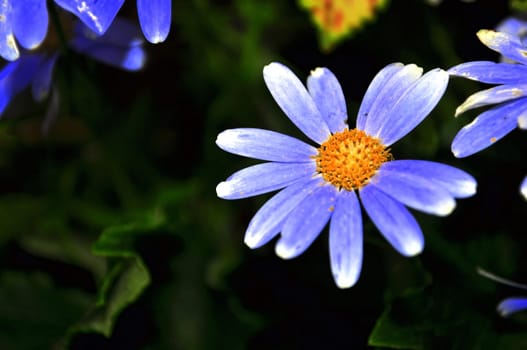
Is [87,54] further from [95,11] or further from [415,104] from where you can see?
[415,104]

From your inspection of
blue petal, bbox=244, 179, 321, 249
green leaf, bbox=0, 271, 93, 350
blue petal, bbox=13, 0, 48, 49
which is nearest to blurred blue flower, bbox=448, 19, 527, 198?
blue petal, bbox=244, 179, 321, 249

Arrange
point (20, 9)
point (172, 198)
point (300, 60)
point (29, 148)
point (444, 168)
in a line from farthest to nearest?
point (29, 148)
point (300, 60)
point (172, 198)
point (20, 9)
point (444, 168)

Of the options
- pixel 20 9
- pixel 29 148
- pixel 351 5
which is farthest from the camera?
pixel 29 148

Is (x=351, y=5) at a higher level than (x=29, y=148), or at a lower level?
higher

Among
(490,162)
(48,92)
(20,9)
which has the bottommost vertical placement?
(490,162)

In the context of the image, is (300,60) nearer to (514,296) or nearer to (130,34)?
(130,34)

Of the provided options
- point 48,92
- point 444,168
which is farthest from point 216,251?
point 444,168

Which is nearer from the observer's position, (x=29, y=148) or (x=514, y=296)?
(x=514, y=296)
